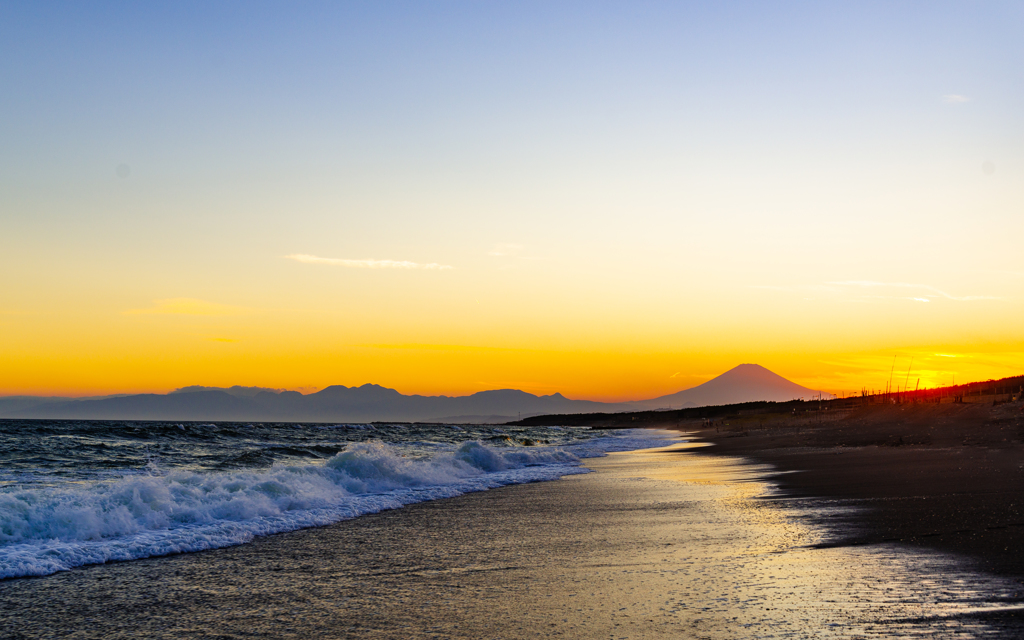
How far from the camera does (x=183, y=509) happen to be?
11.5 metres

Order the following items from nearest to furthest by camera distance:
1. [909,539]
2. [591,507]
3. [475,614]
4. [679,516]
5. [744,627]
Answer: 1. [744,627]
2. [475,614]
3. [909,539]
4. [679,516]
5. [591,507]

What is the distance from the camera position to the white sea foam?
9.20 metres

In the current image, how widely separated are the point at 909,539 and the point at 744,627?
4549mm

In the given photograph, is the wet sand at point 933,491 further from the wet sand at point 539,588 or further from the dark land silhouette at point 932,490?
the wet sand at point 539,588

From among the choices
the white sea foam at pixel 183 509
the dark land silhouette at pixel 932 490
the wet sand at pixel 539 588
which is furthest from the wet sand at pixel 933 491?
the white sea foam at pixel 183 509

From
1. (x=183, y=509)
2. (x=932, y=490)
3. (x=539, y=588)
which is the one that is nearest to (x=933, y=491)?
(x=932, y=490)

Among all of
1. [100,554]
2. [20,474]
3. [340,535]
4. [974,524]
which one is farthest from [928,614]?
[20,474]

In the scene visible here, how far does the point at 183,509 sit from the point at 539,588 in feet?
25.3

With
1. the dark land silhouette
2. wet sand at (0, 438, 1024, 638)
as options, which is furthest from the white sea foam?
the dark land silhouette

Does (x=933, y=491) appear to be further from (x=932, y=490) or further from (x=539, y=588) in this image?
(x=539, y=588)

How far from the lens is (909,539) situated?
27.5ft

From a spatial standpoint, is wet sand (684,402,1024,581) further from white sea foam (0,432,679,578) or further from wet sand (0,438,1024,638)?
white sea foam (0,432,679,578)

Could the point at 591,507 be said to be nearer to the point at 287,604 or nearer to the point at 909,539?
the point at 909,539

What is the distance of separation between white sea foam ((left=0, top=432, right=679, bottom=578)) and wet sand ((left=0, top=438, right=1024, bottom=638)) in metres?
0.70
